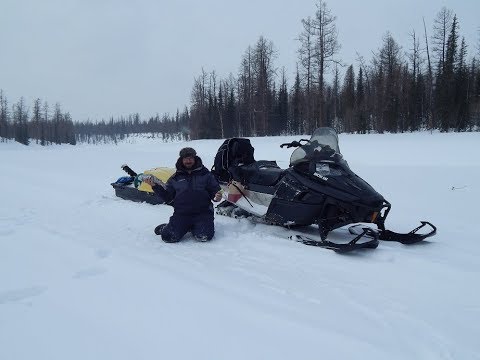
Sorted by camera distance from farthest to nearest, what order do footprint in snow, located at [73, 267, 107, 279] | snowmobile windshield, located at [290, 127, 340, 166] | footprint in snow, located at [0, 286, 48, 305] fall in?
snowmobile windshield, located at [290, 127, 340, 166] → footprint in snow, located at [73, 267, 107, 279] → footprint in snow, located at [0, 286, 48, 305]

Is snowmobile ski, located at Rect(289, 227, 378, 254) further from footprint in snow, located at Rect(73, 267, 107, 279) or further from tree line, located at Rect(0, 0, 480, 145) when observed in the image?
tree line, located at Rect(0, 0, 480, 145)

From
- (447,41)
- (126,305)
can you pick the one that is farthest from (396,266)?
(447,41)

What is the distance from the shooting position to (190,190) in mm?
4262

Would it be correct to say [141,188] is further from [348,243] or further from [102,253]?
[348,243]

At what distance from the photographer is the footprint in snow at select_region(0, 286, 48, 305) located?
8.29ft

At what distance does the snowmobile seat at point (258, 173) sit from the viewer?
461 centimetres

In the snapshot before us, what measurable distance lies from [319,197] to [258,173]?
4.01ft

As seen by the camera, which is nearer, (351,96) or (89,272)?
(89,272)

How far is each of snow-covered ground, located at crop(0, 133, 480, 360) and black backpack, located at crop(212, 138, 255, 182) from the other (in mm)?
752

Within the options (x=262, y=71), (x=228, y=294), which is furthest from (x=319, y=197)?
(x=262, y=71)

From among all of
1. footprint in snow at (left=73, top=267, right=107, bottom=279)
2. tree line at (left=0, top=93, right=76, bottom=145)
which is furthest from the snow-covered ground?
tree line at (left=0, top=93, right=76, bottom=145)

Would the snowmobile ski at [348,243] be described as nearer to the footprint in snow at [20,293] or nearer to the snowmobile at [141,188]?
the footprint in snow at [20,293]

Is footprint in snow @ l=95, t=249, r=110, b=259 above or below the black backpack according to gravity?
below

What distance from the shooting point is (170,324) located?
2225 millimetres
